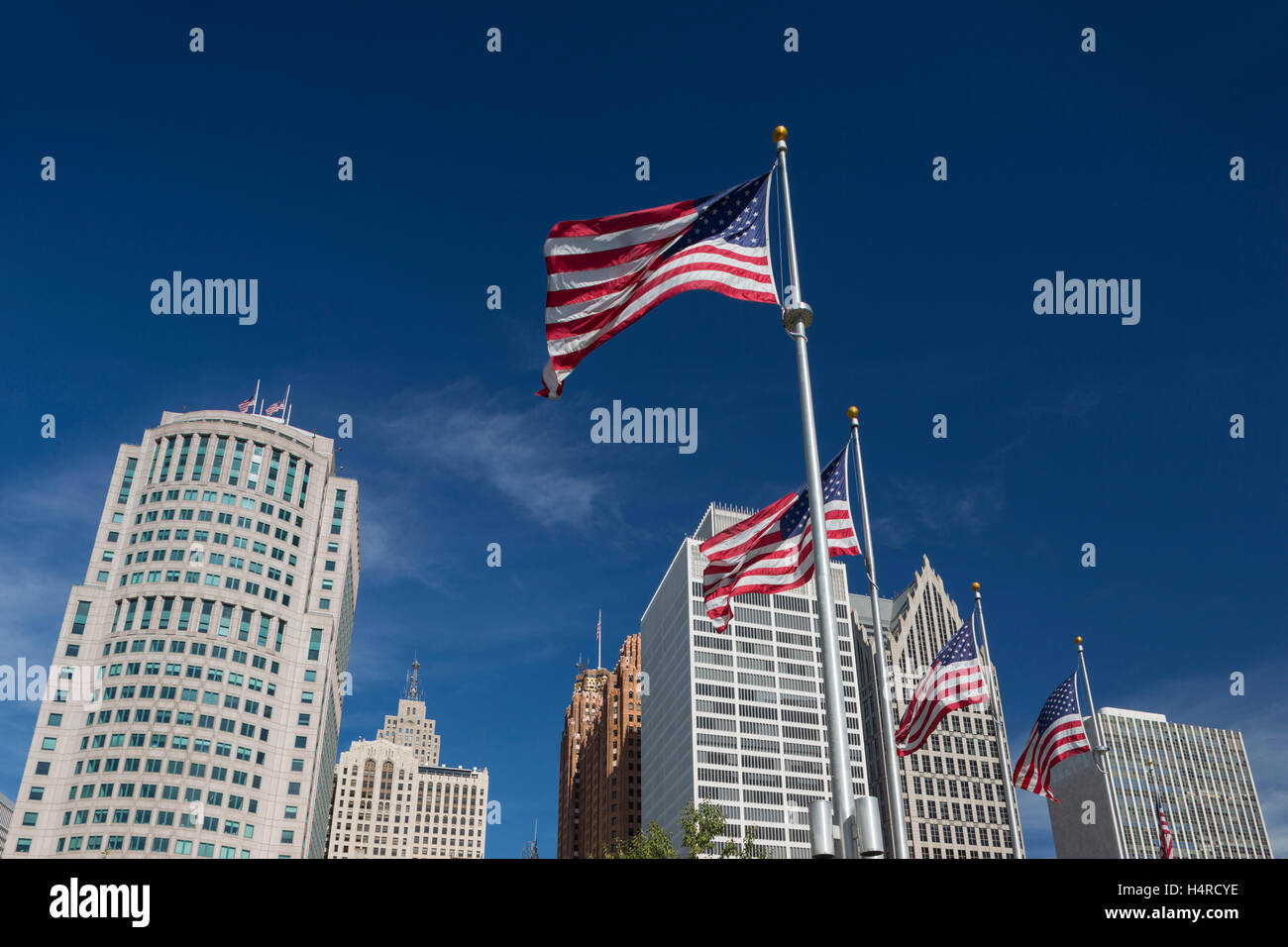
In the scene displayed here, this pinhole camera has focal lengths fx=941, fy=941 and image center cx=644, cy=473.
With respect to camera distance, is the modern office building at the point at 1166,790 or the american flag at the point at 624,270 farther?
the modern office building at the point at 1166,790

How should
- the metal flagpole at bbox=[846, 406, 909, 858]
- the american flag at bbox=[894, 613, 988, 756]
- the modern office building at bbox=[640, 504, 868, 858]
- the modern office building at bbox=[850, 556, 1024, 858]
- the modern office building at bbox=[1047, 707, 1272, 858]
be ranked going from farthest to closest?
the modern office building at bbox=[1047, 707, 1272, 858]
the modern office building at bbox=[850, 556, 1024, 858]
the modern office building at bbox=[640, 504, 868, 858]
the american flag at bbox=[894, 613, 988, 756]
the metal flagpole at bbox=[846, 406, 909, 858]

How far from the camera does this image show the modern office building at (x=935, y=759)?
160 metres

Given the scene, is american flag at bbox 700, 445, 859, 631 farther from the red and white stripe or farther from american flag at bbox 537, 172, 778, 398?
american flag at bbox 537, 172, 778, 398

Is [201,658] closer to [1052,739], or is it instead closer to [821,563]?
[1052,739]

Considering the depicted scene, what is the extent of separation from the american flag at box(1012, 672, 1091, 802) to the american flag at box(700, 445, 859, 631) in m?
15.8

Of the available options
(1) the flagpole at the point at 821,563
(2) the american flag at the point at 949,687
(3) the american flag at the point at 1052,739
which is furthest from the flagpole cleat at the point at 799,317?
(3) the american flag at the point at 1052,739

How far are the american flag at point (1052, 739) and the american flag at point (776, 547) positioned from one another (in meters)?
15.8

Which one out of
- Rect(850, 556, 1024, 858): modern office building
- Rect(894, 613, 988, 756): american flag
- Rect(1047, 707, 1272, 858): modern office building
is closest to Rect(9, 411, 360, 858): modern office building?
Rect(850, 556, 1024, 858): modern office building

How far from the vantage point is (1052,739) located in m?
34.1

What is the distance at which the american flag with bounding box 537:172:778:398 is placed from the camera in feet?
57.9

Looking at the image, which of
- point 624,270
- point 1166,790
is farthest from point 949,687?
point 1166,790

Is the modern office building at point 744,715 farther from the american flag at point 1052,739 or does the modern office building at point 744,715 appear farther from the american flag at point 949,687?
the american flag at point 949,687
